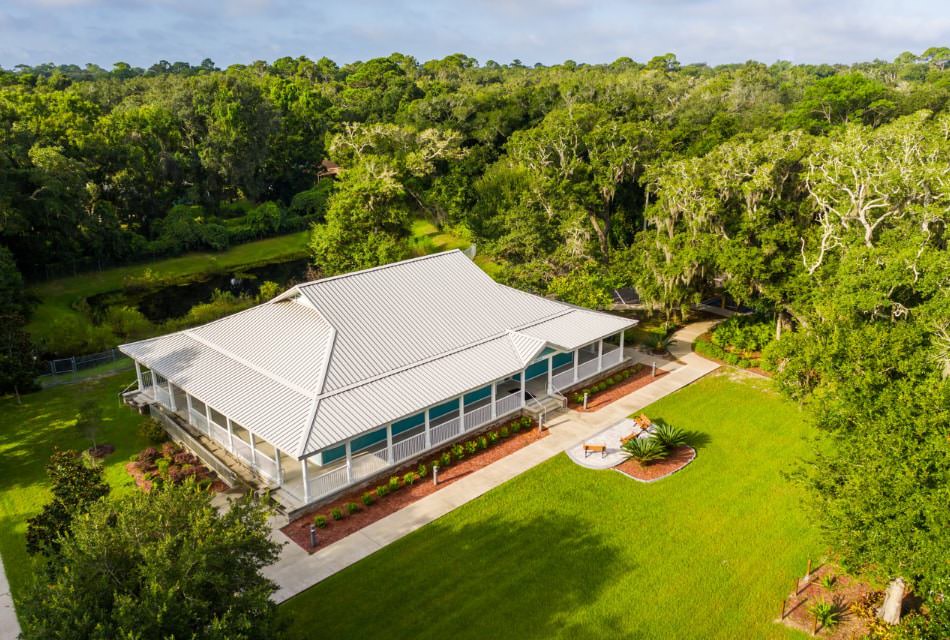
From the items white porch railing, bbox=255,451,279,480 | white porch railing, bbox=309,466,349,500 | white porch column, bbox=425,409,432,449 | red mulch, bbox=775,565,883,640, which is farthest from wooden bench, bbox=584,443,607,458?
white porch railing, bbox=255,451,279,480

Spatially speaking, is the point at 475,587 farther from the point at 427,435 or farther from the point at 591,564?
the point at 427,435

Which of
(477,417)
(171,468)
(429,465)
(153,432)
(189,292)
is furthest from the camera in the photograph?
(189,292)

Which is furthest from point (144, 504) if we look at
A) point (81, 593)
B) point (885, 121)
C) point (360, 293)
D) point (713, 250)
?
→ point (885, 121)

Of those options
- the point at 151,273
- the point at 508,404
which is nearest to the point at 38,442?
the point at 508,404

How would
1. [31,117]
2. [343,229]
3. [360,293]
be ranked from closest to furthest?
[360,293], [343,229], [31,117]

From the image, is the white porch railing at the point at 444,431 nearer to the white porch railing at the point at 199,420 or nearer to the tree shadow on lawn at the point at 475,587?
the tree shadow on lawn at the point at 475,587

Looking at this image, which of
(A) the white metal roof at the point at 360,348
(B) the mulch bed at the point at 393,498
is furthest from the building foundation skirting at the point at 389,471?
(A) the white metal roof at the point at 360,348

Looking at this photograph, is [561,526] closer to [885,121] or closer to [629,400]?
[629,400]

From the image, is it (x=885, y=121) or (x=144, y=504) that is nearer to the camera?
(x=144, y=504)
